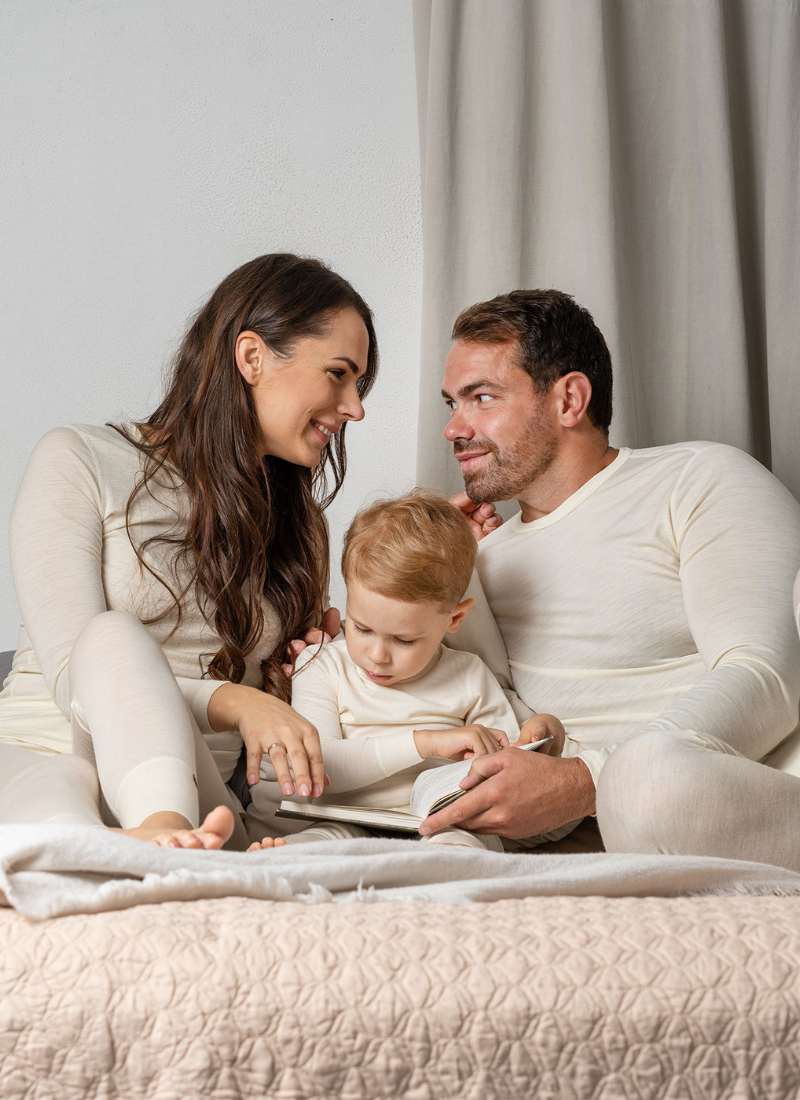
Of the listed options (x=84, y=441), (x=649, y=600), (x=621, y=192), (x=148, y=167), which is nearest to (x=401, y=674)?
(x=649, y=600)

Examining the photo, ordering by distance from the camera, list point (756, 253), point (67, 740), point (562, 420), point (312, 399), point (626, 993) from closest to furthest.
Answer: point (626, 993) → point (67, 740) → point (312, 399) → point (562, 420) → point (756, 253)

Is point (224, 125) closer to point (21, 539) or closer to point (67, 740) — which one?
point (21, 539)

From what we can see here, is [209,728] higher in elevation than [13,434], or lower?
lower

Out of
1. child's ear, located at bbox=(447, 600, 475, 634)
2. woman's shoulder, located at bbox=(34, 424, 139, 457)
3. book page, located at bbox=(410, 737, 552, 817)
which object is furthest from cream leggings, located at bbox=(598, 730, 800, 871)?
woman's shoulder, located at bbox=(34, 424, 139, 457)

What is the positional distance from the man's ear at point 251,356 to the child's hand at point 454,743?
25.9 inches

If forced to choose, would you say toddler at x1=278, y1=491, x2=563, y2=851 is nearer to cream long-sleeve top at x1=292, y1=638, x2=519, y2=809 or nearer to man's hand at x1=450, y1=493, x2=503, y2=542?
cream long-sleeve top at x1=292, y1=638, x2=519, y2=809

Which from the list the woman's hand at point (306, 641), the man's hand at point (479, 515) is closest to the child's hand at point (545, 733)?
the woman's hand at point (306, 641)

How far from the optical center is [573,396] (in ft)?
5.64

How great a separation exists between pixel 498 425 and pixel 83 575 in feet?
2.46

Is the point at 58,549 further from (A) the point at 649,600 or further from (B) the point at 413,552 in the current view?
(A) the point at 649,600

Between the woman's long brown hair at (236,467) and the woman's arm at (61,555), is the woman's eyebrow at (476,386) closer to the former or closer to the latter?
the woman's long brown hair at (236,467)

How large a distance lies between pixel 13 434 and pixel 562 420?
55.4 inches

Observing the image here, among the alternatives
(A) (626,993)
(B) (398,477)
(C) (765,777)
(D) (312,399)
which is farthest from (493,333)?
(A) (626,993)

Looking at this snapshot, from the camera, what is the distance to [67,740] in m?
1.34
